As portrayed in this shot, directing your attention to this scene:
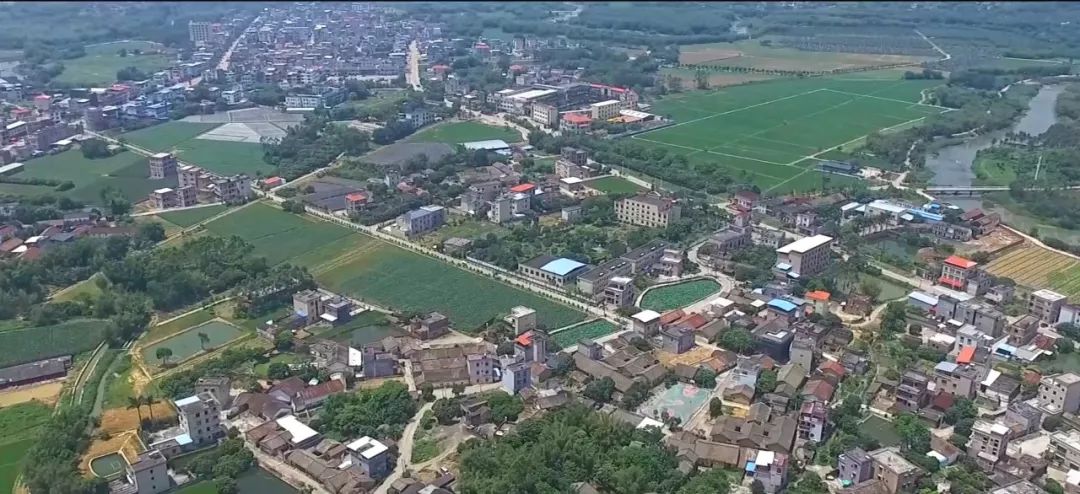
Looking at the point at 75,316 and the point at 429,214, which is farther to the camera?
the point at 429,214

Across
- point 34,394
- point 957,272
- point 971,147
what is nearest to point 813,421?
point 957,272

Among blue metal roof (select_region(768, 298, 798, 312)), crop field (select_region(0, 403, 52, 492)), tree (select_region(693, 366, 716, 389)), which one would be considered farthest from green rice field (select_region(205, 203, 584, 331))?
crop field (select_region(0, 403, 52, 492))

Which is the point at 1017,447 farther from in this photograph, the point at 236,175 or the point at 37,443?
the point at 236,175

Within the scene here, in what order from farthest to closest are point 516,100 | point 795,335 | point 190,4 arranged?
point 190,4, point 516,100, point 795,335

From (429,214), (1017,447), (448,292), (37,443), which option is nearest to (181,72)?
(429,214)

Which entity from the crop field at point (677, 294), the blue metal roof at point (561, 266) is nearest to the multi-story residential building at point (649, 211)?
the crop field at point (677, 294)

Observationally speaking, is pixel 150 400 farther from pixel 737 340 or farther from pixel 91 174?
pixel 91 174
